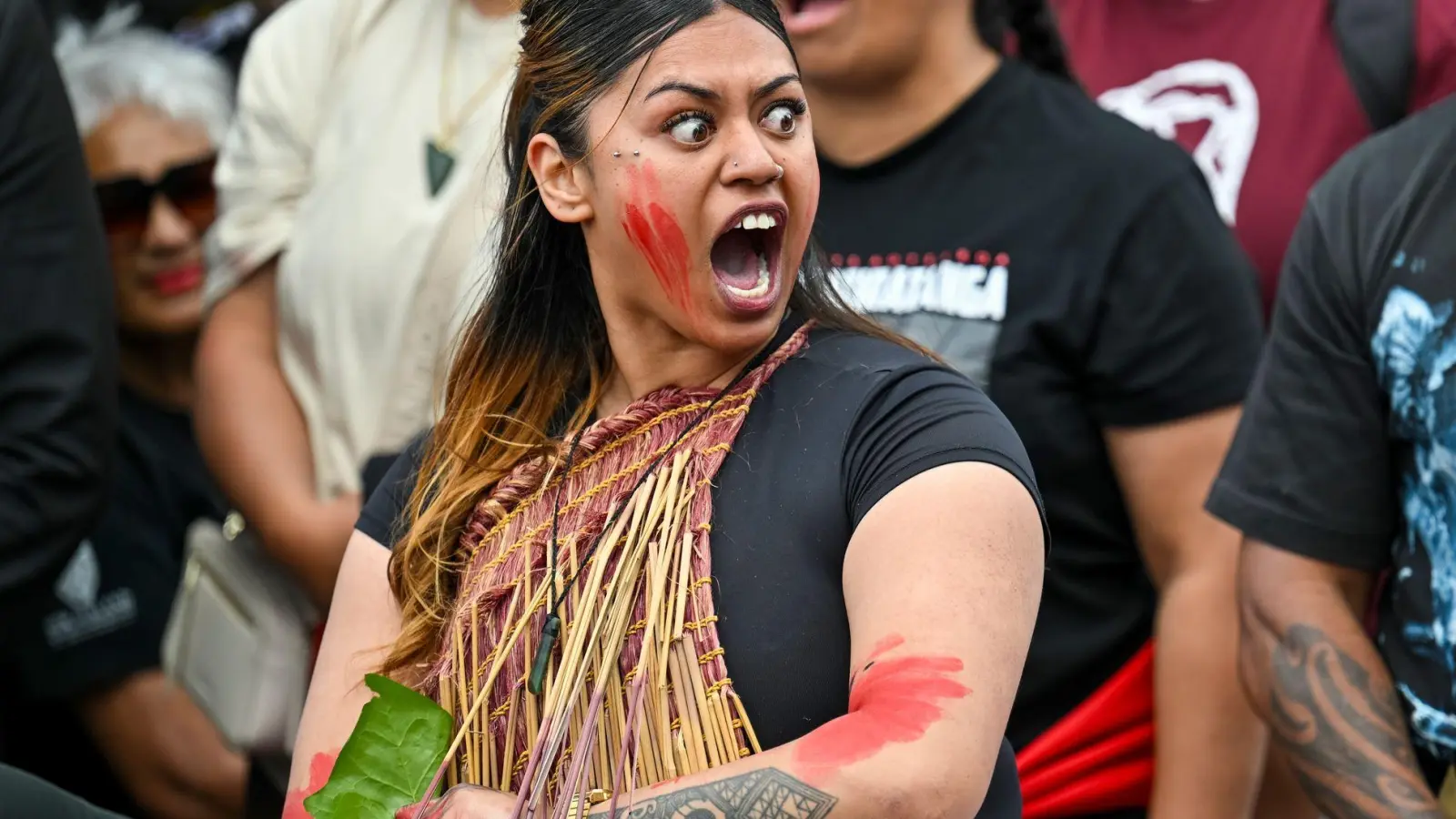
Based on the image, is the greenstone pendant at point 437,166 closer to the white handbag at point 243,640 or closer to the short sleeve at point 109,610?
the white handbag at point 243,640

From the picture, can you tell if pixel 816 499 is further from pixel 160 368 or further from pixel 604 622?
pixel 160 368

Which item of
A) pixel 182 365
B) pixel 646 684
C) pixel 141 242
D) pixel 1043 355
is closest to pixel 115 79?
pixel 141 242

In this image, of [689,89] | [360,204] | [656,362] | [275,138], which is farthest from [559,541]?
[275,138]

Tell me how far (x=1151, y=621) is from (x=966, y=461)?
1111 mm

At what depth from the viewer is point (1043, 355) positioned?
2658 millimetres

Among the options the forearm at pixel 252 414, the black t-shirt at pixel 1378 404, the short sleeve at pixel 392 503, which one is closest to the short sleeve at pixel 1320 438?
the black t-shirt at pixel 1378 404

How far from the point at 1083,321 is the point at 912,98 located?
18.3 inches

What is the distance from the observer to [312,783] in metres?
1.98

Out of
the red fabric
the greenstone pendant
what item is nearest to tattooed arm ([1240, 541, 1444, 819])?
the red fabric

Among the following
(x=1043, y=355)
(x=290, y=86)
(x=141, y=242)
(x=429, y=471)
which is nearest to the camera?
(x=429, y=471)

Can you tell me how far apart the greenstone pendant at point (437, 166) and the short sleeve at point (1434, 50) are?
146 centimetres

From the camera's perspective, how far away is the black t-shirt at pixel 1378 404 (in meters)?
2.47

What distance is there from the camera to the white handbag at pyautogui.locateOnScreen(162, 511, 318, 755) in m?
3.20

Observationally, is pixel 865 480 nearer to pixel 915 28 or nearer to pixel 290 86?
pixel 915 28
